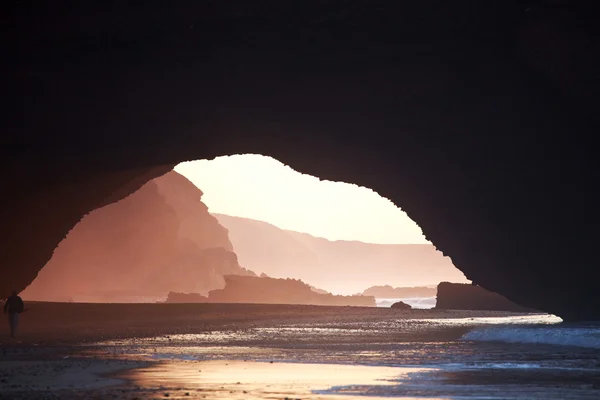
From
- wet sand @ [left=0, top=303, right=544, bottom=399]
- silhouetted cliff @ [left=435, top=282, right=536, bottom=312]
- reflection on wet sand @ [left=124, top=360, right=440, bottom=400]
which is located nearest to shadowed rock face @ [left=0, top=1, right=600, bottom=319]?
wet sand @ [left=0, top=303, right=544, bottom=399]

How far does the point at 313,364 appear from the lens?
55.1 ft

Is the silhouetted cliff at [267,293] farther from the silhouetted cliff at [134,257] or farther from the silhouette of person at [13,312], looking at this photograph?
the silhouette of person at [13,312]

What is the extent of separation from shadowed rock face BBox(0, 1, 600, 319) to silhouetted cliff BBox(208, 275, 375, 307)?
60315 mm

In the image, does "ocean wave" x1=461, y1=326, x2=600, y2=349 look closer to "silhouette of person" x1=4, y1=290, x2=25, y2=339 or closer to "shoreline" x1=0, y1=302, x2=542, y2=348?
"shoreline" x1=0, y1=302, x2=542, y2=348

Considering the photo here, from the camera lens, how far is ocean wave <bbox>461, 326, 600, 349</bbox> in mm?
22531

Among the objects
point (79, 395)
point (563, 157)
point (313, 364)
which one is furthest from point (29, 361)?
point (563, 157)

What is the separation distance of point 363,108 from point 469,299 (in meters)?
30.2

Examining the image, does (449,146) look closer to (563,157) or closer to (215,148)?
(563,157)

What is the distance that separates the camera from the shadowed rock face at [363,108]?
83.0ft

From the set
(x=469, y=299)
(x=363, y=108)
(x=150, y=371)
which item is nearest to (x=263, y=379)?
(x=150, y=371)

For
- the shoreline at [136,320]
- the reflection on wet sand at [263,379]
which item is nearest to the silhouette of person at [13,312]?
the shoreline at [136,320]

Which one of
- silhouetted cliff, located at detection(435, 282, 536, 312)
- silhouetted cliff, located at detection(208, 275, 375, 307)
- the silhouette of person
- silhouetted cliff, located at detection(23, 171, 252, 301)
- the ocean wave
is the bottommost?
the ocean wave

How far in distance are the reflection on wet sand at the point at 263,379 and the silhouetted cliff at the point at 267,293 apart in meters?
77.5

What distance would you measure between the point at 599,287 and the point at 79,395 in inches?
907
